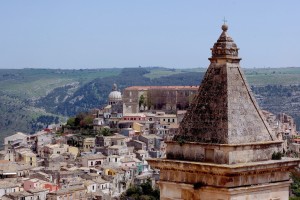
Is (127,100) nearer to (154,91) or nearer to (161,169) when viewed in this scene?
(154,91)

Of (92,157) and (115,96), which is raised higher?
(115,96)

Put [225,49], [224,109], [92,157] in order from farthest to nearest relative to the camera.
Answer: [92,157], [225,49], [224,109]

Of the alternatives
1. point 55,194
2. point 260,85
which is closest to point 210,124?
point 55,194

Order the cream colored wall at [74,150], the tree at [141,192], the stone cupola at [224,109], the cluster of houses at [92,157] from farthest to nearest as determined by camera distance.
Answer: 1. the cream colored wall at [74,150]
2. the cluster of houses at [92,157]
3. the tree at [141,192]
4. the stone cupola at [224,109]

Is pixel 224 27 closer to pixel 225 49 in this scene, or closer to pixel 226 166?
pixel 225 49

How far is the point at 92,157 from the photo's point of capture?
83125 mm

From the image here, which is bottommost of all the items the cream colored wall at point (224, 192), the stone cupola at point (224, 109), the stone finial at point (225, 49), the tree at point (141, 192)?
the tree at point (141, 192)

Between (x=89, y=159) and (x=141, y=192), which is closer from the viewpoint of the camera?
(x=141, y=192)

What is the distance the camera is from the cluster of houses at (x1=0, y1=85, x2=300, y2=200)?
70.6m

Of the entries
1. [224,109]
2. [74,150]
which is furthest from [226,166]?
[74,150]

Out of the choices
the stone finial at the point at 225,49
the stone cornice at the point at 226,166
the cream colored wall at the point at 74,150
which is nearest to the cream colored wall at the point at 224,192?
the stone cornice at the point at 226,166

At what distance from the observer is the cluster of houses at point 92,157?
7062cm

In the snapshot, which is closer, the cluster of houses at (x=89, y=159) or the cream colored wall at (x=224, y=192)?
the cream colored wall at (x=224, y=192)

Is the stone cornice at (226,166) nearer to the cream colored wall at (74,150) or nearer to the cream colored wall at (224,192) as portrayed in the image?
the cream colored wall at (224,192)
